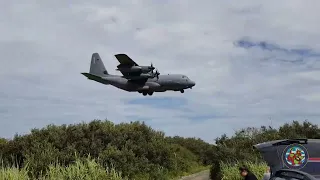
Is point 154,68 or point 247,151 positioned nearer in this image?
point 247,151

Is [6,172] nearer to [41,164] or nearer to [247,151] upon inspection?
[41,164]

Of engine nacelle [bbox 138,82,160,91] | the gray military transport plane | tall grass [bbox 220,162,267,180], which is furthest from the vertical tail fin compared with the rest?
tall grass [bbox 220,162,267,180]

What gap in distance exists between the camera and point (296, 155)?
31.3 feet

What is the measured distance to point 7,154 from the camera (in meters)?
24.5

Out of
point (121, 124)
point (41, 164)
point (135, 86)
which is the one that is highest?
point (135, 86)

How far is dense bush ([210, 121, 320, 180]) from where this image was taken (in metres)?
22.3

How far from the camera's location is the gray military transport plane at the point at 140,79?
3184 centimetres

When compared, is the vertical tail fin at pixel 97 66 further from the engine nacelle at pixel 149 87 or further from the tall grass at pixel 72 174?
the tall grass at pixel 72 174

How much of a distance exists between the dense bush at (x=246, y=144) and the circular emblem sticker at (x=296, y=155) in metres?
9.68

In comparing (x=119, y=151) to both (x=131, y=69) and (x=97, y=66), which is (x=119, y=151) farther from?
(x=97, y=66)

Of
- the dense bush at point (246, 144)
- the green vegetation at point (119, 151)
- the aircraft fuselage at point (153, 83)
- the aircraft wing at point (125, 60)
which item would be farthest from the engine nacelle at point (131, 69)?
the dense bush at point (246, 144)

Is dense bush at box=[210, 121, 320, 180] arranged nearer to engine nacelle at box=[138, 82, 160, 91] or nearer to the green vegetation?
the green vegetation

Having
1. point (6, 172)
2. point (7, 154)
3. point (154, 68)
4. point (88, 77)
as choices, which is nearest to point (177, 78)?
point (154, 68)

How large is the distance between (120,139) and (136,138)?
4.98 ft
